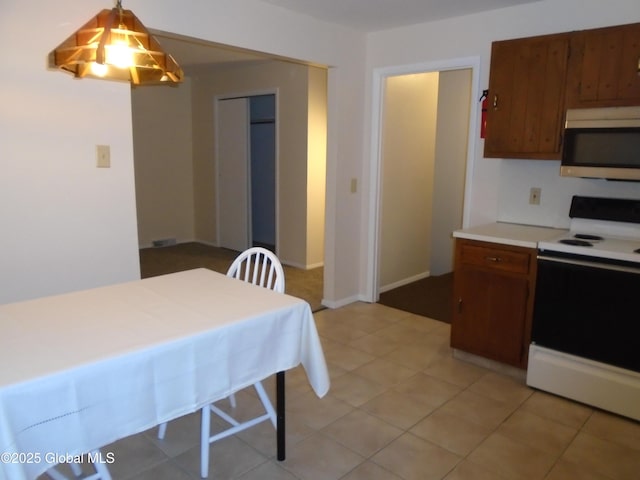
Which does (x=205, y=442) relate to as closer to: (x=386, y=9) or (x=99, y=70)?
(x=99, y=70)

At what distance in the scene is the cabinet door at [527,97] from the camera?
2828mm

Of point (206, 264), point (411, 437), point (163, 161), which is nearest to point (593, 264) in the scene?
point (411, 437)

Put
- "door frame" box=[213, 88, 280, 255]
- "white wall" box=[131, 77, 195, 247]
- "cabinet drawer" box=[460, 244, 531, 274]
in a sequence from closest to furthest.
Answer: "cabinet drawer" box=[460, 244, 531, 274]
"door frame" box=[213, 88, 280, 255]
"white wall" box=[131, 77, 195, 247]

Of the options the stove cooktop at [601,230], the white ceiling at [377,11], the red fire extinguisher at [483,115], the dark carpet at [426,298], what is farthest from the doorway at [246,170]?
the stove cooktop at [601,230]

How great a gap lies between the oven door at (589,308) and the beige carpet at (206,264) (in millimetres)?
1996

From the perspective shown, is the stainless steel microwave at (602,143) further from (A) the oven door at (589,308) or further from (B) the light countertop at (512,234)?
(A) the oven door at (589,308)

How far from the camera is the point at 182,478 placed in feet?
6.56

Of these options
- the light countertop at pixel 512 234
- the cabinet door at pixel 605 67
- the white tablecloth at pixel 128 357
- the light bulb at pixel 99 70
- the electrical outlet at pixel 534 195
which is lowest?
the white tablecloth at pixel 128 357

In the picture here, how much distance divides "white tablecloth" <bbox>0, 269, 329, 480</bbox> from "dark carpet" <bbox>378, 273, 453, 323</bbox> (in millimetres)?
2338

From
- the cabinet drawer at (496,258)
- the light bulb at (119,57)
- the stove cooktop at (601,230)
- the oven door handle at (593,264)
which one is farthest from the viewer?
the cabinet drawer at (496,258)

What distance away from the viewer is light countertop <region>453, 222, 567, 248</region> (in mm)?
2789

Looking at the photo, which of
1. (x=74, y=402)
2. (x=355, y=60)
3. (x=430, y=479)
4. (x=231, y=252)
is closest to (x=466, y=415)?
(x=430, y=479)

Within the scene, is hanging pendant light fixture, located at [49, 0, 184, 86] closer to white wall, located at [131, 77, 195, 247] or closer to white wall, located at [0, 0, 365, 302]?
white wall, located at [0, 0, 365, 302]

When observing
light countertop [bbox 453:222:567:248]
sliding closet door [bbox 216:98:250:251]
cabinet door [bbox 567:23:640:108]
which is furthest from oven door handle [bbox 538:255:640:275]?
sliding closet door [bbox 216:98:250:251]
